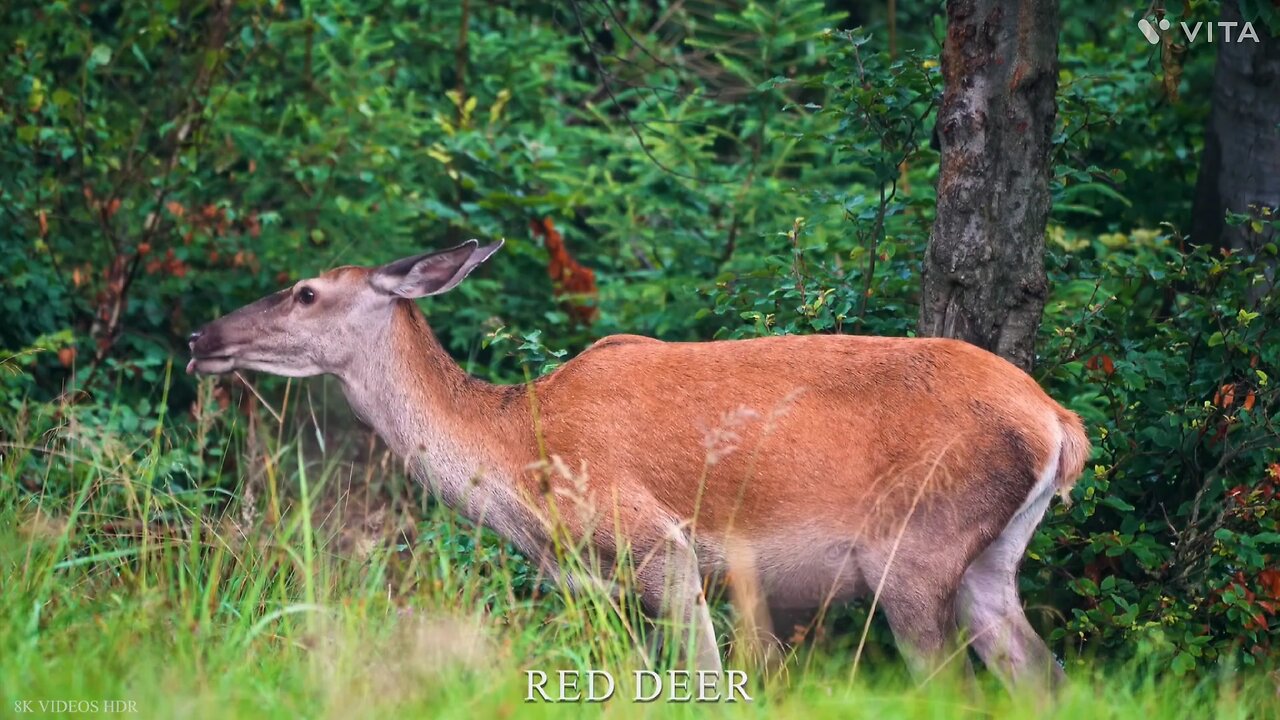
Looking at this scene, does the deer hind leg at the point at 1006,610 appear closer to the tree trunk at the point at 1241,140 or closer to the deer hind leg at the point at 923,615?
the deer hind leg at the point at 923,615

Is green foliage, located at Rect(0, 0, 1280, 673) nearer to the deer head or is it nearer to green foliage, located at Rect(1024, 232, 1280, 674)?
green foliage, located at Rect(1024, 232, 1280, 674)

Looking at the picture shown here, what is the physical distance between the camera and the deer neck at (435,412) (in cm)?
580

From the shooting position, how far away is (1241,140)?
7.35 meters

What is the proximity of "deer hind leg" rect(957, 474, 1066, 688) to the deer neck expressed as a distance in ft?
5.72

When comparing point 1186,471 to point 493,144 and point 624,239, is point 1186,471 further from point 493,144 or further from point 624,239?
point 493,144

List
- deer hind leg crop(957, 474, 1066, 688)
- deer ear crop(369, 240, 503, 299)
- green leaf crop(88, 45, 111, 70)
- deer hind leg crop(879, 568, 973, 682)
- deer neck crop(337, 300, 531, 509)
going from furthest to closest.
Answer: green leaf crop(88, 45, 111, 70) → deer ear crop(369, 240, 503, 299) → deer neck crop(337, 300, 531, 509) → deer hind leg crop(957, 474, 1066, 688) → deer hind leg crop(879, 568, 973, 682)

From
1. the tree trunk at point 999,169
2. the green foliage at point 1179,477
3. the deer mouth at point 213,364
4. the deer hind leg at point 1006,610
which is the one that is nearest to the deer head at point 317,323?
the deer mouth at point 213,364

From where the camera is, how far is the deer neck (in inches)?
229

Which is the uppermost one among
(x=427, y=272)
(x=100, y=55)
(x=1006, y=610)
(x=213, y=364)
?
(x=100, y=55)

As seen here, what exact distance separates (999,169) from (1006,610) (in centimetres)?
180

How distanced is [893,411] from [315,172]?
17.0 feet

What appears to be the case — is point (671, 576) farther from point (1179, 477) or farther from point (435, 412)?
point (1179, 477)

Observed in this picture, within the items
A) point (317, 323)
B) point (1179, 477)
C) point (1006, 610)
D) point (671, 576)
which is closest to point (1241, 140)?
point (1179, 477)

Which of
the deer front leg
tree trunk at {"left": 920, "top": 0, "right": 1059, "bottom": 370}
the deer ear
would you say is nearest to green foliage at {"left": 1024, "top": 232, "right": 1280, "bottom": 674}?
tree trunk at {"left": 920, "top": 0, "right": 1059, "bottom": 370}
